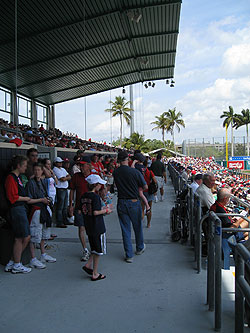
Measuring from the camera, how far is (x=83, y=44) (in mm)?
20062

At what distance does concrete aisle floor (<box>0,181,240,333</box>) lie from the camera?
3098mm

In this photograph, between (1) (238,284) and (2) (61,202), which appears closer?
(1) (238,284)

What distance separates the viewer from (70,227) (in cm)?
748

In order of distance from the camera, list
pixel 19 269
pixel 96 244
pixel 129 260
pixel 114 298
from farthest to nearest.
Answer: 1. pixel 129 260
2. pixel 19 269
3. pixel 96 244
4. pixel 114 298

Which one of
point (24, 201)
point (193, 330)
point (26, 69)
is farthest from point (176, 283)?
point (26, 69)

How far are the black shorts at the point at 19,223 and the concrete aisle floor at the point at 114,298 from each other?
0.65 m

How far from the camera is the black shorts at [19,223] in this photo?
14.3 ft

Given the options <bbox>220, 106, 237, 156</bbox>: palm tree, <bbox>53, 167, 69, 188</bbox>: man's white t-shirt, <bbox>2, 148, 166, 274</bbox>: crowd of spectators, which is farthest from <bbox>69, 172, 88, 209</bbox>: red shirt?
<bbox>220, 106, 237, 156</bbox>: palm tree

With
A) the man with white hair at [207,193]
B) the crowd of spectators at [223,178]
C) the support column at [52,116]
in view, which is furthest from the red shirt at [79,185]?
the support column at [52,116]

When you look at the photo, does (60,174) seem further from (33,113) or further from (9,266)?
(33,113)

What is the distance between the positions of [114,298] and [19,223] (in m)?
1.76

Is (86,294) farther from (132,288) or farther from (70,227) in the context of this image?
(70,227)

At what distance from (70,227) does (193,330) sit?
494 cm

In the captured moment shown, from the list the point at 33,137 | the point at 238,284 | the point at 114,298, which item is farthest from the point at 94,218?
the point at 33,137
